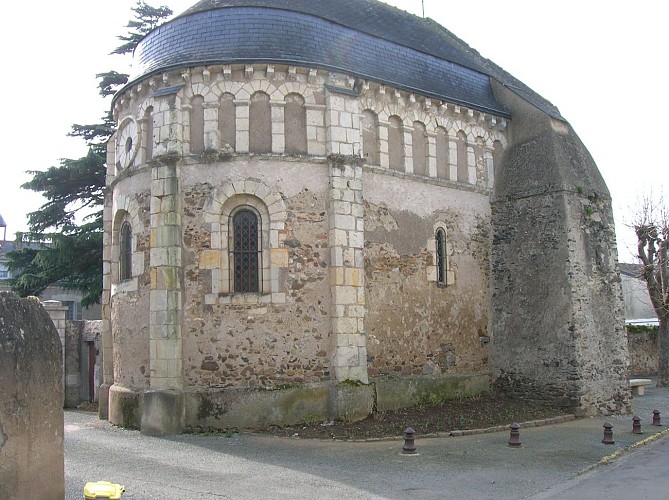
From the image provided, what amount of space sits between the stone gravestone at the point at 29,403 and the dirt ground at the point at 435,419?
270 inches

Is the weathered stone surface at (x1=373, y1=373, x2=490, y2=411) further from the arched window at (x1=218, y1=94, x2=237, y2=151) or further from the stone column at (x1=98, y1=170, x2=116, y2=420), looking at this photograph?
the stone column at (x1=98, y1=170, x2=116, y2=420)

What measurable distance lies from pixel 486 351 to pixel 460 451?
19.4 feet

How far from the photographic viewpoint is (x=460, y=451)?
1123 centimetres

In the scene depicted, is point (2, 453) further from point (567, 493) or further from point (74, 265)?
point (74, 265)

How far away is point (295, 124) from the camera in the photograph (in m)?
14.0

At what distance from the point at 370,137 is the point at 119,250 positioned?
5.93 metres

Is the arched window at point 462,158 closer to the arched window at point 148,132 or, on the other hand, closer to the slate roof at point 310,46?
the slate roof at point 310,46

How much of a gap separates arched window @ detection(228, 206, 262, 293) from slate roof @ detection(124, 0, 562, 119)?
9.83 feet

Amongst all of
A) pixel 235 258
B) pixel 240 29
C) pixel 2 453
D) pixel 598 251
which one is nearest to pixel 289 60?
pixel 240 29

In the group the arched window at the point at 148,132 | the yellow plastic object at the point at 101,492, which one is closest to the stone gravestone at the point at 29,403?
the yellow plastic object at the point at 101,492

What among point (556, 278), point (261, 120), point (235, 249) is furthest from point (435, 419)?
point (261, 120)

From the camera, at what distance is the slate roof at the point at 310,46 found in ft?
45.8

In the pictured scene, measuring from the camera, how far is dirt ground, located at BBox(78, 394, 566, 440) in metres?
12.5

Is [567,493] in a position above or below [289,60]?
below
